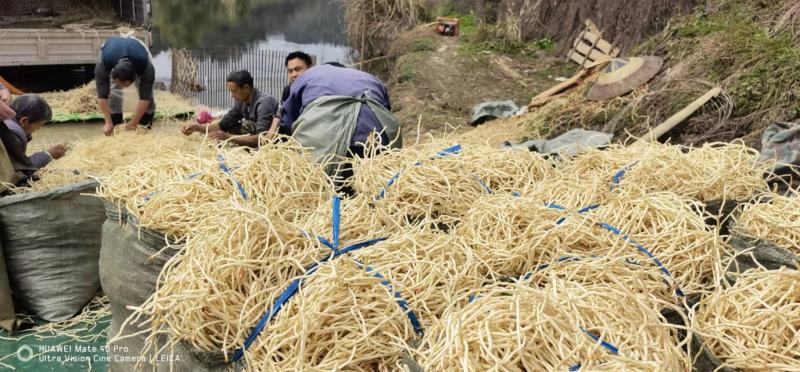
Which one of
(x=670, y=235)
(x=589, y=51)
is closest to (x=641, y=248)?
(x=670, y=235)

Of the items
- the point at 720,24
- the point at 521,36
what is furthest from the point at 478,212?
the point at 521,36

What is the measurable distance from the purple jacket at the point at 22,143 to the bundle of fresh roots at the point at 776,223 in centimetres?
396

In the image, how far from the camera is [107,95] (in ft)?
19.7

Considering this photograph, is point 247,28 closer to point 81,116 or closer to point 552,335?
point 81,116

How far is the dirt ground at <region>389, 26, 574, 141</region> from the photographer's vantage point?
9703 millimetres

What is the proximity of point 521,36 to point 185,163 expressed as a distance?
474 inches

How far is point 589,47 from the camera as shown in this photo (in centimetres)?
1121

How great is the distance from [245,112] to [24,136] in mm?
1798

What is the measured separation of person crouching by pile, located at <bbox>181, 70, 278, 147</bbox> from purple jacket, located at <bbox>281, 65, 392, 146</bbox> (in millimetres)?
916

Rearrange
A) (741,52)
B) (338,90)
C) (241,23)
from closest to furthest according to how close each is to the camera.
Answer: (338,90) < (741,52) < (241,23)

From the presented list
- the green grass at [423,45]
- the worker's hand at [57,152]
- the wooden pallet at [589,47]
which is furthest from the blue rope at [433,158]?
the green grass at [423,45]

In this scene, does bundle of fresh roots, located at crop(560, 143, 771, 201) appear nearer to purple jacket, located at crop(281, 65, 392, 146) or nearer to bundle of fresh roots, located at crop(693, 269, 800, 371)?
bundle of fresh roots, located at crop(693, 269, 800, 371)

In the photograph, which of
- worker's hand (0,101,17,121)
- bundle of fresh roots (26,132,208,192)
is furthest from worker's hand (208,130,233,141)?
worker's hand (0,101,17,121)

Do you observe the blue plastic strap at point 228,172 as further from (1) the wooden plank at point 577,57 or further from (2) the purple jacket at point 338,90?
(1) the wooden plank at point 577,57
